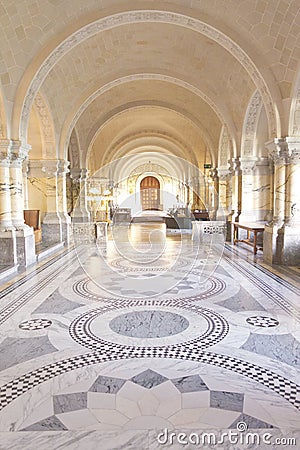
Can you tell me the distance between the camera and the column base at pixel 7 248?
684 centimetres

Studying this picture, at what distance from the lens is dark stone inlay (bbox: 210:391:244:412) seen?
2320 mm

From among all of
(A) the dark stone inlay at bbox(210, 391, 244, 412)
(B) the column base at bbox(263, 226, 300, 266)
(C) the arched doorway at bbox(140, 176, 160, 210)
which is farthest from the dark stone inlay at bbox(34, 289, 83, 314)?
(C) the arched doorway at bbox(140, 176, 160, 210)

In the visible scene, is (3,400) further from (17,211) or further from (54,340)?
(17,211)

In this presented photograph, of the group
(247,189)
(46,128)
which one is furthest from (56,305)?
(247,189)

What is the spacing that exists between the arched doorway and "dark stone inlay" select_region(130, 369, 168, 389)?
37.7 meters

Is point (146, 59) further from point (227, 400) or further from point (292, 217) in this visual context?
point (227, 400)

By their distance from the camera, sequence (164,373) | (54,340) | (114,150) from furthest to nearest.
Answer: (114,150) < (54,340) < (164,373)

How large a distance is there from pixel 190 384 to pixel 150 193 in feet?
125

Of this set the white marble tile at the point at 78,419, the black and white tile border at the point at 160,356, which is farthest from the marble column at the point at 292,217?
the white marble tile at the point at 78,419

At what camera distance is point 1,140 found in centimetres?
675

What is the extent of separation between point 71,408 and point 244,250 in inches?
293

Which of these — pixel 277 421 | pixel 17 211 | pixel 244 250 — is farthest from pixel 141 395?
pixel 244 250

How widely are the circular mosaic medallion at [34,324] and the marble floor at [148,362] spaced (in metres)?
0.03

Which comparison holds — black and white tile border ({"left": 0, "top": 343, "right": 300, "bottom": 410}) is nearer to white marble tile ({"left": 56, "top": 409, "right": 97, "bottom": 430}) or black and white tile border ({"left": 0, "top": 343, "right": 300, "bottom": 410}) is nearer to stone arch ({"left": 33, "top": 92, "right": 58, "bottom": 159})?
white marble tile ({"left": 56, "top": 409, "right": 97, "bottom": 430})
